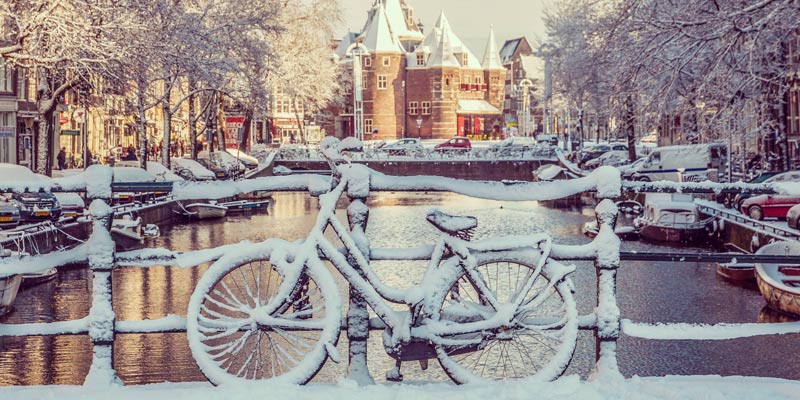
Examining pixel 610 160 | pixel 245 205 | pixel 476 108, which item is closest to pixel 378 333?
pixel 245 205

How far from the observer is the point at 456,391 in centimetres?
511

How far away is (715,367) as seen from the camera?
1056 centimetres

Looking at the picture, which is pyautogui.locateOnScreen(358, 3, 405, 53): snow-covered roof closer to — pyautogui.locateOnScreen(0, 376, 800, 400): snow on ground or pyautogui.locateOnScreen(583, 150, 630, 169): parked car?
pyautogui.locateOnScreen(583, 150, 630, 169): parked car

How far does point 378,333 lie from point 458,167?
5443cm

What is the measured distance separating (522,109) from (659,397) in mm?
132474

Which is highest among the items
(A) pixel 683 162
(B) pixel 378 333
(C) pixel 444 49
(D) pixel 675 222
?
(C) pixel 444 49

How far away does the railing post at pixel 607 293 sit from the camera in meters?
5.55

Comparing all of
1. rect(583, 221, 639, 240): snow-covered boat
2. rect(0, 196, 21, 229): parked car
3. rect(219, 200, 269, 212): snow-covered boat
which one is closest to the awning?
rect(219, 200, 269, 212): snow-covered boat

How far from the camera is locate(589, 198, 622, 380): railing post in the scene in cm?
555

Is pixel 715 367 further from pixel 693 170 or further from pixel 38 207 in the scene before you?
pixel 693 170

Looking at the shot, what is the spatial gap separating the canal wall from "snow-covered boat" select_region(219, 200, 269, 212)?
2334 centimetres

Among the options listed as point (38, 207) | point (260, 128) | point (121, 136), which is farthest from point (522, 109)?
point (38, 207)

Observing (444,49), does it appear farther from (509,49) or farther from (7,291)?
(7,291)

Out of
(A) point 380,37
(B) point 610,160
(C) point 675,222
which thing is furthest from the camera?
(A) point 380,37
